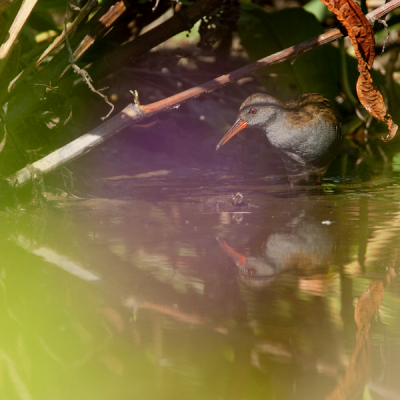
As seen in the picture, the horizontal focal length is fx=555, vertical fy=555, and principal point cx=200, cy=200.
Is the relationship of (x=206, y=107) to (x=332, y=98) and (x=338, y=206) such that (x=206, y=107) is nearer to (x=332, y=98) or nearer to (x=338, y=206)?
(x=332, y=98)

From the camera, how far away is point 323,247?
2.13 meters

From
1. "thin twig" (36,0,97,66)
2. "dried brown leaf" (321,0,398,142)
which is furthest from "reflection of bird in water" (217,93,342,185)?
"thin twig" (36,0,97,66)

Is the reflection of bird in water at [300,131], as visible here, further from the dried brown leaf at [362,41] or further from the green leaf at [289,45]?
the green leaf at [289,45]

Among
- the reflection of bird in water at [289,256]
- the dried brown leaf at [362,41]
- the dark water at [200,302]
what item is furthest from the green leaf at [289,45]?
the reflection of bird in water at [289,256]

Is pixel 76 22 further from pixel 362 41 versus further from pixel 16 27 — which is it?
pixel 362 41

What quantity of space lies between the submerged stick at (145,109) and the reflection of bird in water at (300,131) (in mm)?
782

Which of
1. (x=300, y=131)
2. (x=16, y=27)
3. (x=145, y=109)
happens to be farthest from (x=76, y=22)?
(x=300, y=131)

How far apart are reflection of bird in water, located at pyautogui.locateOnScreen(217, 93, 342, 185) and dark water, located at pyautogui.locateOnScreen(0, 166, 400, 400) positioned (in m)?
0.61

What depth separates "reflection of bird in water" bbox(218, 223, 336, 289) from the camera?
1.87 metres

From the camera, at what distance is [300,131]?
331 cm

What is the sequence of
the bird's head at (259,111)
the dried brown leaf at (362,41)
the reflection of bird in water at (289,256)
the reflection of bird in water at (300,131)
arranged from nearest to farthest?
the reflection of bird in water at (289,256) < the dried brown leaf at (362,41) < the reflection of bird in water at (300,131) < the bird's head at (259,111)

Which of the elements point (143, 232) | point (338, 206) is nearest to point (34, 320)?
point (143, 232)

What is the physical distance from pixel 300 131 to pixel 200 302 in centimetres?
192

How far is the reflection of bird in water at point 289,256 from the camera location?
6.13ft
